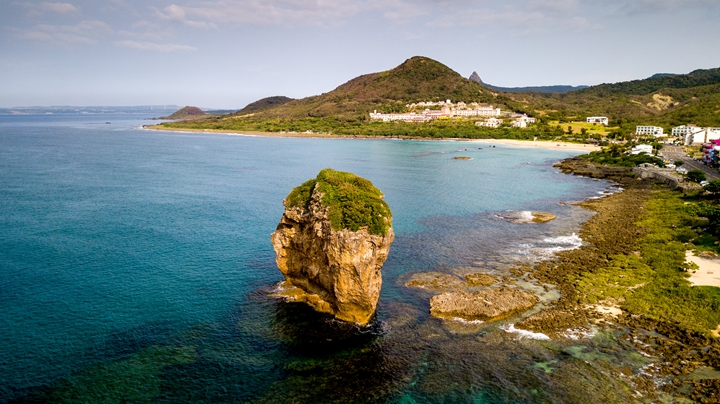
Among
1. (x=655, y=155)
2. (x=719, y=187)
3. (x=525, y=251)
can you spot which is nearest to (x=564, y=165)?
(x=655, y=155)

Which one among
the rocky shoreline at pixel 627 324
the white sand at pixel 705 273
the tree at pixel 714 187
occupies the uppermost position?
the tree at pixel 714 187

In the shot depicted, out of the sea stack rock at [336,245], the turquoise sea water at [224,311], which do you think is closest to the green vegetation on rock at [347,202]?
the sea stack rock at [336,245]

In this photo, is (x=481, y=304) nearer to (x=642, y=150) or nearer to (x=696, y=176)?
(x=696, y=176)

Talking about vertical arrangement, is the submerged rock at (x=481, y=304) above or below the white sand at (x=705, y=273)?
below

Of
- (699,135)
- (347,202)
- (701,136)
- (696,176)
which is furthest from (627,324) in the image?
(699,135)

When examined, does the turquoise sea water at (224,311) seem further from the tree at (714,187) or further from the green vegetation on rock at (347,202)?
the tree at (714,187)

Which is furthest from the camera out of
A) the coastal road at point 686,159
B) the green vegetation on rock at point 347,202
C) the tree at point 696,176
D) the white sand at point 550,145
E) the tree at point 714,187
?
the white sand at point 550,145

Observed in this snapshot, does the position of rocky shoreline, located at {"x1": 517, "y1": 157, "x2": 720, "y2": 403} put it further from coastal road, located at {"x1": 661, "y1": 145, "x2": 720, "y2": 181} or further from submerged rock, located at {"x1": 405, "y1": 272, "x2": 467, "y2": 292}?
coastal road, located at {"x1": 661, "y1": 145, "x2": 720, "y2": 181}
